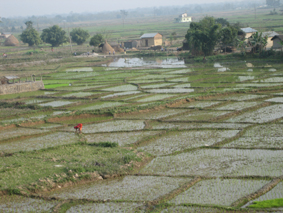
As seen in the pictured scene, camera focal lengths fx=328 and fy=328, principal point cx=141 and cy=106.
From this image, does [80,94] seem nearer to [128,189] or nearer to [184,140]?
[184,140]

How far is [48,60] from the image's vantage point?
30.6 m

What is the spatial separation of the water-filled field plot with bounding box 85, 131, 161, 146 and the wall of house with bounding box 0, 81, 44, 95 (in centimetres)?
933

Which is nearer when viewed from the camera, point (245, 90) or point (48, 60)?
point (245, 90)

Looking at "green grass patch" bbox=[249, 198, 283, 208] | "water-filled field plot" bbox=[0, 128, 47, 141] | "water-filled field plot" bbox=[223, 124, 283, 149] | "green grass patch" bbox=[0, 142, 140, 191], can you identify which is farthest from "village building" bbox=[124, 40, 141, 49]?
"green grass patch" bbox=[249, 198, 283, 208]

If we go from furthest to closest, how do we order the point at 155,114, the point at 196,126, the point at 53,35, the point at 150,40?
1. the point at 53,35
2. the point at 150,40
3. the point at 155,114
4. the point at 196,126

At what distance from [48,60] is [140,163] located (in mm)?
25063

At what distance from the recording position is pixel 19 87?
58.8 ft

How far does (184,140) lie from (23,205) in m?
4.80

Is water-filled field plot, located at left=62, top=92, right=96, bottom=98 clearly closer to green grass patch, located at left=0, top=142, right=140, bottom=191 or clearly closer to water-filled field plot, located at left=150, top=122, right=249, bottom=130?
water-filled field plot, located at left=150, top=122, right=249, bottom=130

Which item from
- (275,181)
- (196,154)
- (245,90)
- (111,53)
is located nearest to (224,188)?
(275,181)

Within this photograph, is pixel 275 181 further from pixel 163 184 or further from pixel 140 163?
pixel 140 163

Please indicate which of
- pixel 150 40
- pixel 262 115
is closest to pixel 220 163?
pixel 262 115

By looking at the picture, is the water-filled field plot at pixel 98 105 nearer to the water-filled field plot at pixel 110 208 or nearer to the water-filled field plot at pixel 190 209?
the water-filled field plot at pixel 110 208

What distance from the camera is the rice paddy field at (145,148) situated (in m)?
6.08
